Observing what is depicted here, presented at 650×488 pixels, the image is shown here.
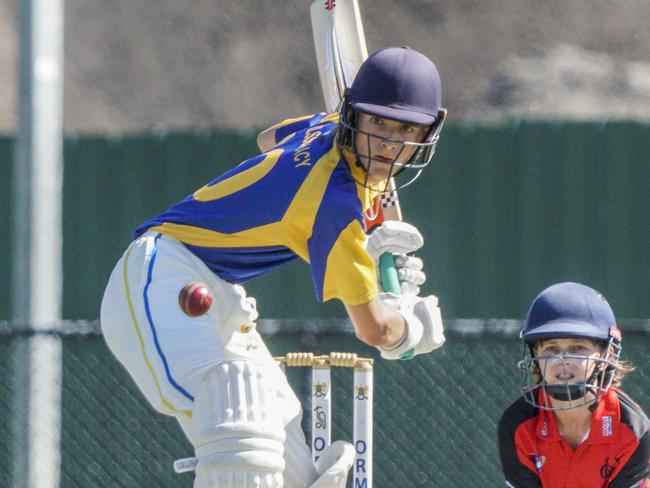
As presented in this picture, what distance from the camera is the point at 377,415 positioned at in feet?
21.7

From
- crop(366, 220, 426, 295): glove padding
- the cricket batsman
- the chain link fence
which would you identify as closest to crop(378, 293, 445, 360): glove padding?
the cricket batsman

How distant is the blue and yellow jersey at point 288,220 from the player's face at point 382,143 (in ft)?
0.19

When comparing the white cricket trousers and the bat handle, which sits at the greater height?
the bat handle

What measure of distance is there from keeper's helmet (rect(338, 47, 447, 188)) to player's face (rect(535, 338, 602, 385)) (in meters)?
0.67

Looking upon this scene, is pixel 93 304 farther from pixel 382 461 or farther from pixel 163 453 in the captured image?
pixel 382 461

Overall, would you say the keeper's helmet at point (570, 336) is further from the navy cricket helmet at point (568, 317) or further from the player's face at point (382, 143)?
the player's face at point (382, 143)

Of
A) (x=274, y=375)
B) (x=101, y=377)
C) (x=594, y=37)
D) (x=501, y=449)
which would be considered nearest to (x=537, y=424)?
(x=501, y=449)

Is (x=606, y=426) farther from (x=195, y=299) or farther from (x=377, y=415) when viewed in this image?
(x=377, y=415)

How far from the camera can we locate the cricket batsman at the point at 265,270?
13.4 feet

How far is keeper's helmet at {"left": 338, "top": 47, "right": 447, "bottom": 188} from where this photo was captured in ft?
14.2

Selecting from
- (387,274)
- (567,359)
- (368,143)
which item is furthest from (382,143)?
(567,359)

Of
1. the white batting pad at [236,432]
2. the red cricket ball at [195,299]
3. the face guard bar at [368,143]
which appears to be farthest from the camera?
the face guard bar at [368,143]

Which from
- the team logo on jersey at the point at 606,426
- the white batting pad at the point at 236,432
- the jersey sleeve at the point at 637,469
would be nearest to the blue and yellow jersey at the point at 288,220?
the white batting pad at the point at 236,432

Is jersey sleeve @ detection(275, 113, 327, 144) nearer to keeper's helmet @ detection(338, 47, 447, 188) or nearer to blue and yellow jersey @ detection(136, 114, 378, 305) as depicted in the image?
blue and yellow jersey @ detection(136, 114, 378, 305)
